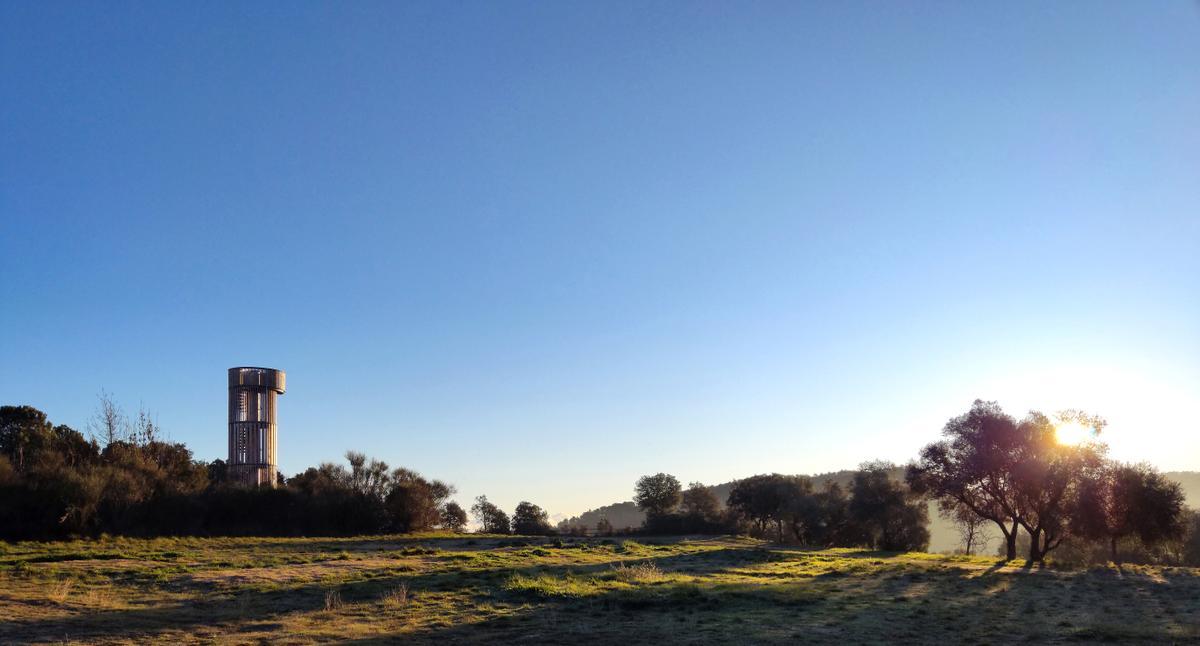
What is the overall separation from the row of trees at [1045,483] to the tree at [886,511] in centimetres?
1158

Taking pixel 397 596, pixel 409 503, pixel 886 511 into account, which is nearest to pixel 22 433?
pixel 409 503

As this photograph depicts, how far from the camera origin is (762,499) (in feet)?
265

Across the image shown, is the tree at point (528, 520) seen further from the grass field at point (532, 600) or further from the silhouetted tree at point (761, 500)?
the grass field at point (532, 600)

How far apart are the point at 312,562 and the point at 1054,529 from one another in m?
45.2

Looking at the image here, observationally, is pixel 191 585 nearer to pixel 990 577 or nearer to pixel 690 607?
pixel 690 607

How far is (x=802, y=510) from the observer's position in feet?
243

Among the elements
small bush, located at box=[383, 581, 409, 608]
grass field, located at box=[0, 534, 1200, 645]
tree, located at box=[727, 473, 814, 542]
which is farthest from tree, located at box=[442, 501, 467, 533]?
small bush, located at box=[383, 581, 409, 608]

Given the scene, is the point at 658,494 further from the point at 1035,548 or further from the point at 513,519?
the point at 1035,548

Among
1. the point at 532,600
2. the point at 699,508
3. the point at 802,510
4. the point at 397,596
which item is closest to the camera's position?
the point at 397,596

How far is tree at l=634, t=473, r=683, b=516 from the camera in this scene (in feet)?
292

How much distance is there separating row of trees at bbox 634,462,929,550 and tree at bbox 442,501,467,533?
60.9ft

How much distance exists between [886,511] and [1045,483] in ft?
55.8

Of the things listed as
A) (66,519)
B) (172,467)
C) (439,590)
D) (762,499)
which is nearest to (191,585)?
(439,590)

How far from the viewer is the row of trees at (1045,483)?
48.8m
